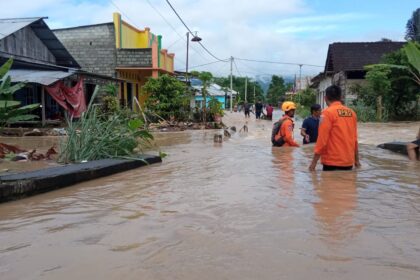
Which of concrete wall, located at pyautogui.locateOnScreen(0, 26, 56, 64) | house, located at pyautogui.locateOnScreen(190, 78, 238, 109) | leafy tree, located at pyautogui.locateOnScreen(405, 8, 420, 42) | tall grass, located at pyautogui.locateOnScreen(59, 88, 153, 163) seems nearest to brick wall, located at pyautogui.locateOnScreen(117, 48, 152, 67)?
house, located at pyautogui.locateOnScreen(190, 78, 238, 109)

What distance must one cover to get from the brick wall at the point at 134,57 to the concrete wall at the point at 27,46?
15.5 feet

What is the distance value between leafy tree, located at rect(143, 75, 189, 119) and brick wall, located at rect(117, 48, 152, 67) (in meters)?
5.87

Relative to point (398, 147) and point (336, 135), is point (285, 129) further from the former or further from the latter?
point (398, 147)

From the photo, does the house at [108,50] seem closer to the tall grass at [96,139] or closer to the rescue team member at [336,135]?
the tall grass at [96,139]

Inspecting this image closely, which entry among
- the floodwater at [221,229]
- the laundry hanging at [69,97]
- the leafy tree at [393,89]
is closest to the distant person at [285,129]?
the floodwater at [221,229]

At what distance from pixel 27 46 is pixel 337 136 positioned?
61.6 feet

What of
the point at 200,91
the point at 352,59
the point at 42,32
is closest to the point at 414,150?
the point at 200,91

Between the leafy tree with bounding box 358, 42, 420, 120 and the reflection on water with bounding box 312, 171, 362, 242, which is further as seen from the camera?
the leafy tree with bounding box 358, 42, 420, 120

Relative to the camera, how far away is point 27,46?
70.4ft

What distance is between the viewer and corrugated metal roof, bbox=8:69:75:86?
17156mm

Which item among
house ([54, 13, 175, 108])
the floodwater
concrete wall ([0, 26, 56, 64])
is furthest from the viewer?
house ([54, 13, 175, 108])

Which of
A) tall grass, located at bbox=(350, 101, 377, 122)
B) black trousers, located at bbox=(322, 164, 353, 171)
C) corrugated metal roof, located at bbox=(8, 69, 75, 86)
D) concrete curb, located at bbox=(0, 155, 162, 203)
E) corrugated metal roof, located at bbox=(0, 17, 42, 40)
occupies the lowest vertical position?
concrete curb, located at bbox=(0, 155, 162, 203)

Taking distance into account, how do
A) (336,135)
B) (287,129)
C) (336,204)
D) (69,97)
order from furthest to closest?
(69,97) < (287,129) < (336,135) < (336,204)

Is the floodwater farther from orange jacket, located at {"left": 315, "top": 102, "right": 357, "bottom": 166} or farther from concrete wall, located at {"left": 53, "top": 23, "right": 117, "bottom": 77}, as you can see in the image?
concrete wall, located at {"left": 53, "top": 23, "right": 117, "bottom": 77}
